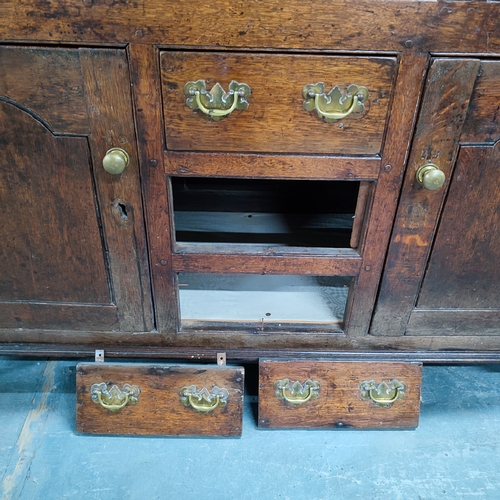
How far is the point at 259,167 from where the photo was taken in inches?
33.8

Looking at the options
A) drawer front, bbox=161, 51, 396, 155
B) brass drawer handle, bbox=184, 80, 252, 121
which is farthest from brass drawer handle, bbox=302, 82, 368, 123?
brass drawer handle, bbox=184, 80, 252, 121

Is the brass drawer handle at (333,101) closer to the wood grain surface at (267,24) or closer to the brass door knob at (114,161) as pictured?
the wood grain surface at (267,24)

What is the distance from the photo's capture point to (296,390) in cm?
110

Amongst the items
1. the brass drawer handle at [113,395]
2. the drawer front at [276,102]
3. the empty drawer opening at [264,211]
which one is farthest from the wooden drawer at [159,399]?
the drawer front at [276,102]

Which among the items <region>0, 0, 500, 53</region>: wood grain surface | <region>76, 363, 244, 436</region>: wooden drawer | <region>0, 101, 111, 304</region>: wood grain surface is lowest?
<region>76, 363, 244, 436</region>: wooden drawer

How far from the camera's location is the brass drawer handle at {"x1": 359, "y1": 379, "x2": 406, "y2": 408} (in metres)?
1.10

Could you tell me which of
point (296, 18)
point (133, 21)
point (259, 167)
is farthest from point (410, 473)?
point (133, 21)

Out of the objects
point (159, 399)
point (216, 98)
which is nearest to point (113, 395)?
point (159, 399)

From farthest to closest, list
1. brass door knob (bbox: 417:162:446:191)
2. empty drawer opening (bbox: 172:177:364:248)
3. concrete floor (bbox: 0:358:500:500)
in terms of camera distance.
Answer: empty drawer opening (bbox: 172:177:364:248)
concrete floor (bbox: 0:358:500:500)
brass door knob (bbox: 417:162:446:191)

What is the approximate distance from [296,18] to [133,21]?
0.86 ft

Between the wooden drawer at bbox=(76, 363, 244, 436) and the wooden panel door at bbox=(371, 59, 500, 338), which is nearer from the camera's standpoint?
the wooden panel door at bbox=(371, 59, 500, 338)

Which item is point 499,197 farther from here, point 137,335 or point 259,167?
point 137,335

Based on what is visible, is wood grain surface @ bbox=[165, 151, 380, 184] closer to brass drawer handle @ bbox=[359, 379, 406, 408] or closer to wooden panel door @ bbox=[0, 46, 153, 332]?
wooden panel door @ bbox=[0, 46, 153, 332]

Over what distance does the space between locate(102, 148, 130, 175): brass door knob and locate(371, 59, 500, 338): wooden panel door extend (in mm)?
538
